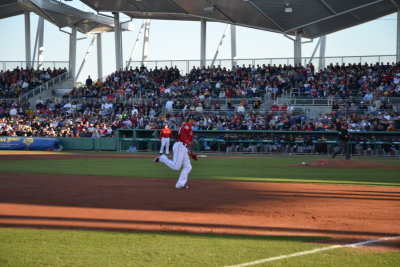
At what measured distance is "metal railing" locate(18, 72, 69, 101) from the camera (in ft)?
157

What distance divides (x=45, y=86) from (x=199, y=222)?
44475 millimetres

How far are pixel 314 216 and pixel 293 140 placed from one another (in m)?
23.4

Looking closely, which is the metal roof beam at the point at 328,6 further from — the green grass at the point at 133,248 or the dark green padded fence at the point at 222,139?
the green grass at the point at 133,248

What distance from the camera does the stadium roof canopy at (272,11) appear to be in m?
39.3

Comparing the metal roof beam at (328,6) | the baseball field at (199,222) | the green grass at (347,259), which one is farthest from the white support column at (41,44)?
the green grass at (347,259)

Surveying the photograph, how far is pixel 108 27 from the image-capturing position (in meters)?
54.0

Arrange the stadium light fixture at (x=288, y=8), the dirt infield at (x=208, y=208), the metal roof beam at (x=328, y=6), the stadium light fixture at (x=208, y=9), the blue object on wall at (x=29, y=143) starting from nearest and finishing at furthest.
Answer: the dirt infield at (x=208, y=208) → the blue object on wall at (x=29, y=143) → the metal roof beam at (x=328, y=6) → the stadium light fixture at (x=288, y=8) → the stadium light fixture at (x=208, y=9)

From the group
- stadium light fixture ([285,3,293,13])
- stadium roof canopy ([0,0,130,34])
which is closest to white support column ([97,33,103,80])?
stadium roof canopy ([0,0,130,34])

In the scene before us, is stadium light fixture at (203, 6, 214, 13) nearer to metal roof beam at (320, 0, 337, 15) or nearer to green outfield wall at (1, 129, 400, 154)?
metal roof beam at (320, 0, 337, 15)

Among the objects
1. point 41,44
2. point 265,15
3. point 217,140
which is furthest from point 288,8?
point 41,44

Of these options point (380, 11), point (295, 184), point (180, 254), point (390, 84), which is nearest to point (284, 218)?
point (180, 254)

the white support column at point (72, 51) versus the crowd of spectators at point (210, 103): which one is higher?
the white support column at point (72, 51)

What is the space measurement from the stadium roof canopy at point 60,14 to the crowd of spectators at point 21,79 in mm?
4752

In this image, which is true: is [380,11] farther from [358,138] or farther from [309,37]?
[358,138]
